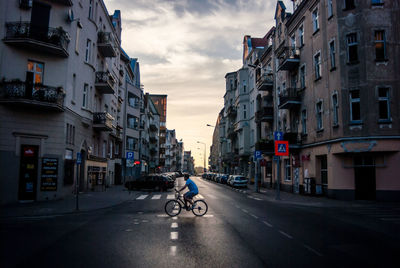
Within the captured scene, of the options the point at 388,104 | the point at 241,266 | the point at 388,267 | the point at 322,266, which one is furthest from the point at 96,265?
the point at 388,104

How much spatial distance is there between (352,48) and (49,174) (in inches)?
809

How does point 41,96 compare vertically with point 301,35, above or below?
below

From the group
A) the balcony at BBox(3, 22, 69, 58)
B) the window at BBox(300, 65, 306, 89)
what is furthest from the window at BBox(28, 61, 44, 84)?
the window at BBox(300, 65, 306, 89)

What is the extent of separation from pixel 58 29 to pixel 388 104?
20.7 metres

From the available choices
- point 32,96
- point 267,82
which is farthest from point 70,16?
point 267,82

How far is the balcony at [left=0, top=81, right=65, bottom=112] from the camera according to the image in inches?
731

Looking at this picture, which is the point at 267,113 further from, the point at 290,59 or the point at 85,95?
the point at 85,95

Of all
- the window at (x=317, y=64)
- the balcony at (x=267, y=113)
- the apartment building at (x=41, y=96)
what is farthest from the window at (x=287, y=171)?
the apartment building at (x=41, y=96)

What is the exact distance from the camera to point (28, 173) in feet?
64.1

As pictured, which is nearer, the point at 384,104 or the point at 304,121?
the point at 384,104

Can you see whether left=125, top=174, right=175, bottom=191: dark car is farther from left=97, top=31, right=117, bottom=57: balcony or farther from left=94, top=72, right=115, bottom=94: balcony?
left=97, top=31, right=117, bottom=57: balcony

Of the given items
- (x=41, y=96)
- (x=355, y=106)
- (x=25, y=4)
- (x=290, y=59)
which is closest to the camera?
(x=41, y=96)

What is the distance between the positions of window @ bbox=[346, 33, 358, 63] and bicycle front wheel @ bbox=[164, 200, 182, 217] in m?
15.2

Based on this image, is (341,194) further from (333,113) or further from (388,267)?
(388,267)
